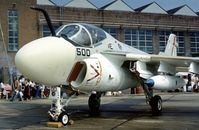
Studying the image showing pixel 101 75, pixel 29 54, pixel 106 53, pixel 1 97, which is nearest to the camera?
pixel 29 54

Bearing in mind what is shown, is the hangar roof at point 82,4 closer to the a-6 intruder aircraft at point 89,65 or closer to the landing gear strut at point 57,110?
the a-6 intruder aircraft at point 89,65

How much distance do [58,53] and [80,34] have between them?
1.64 metres

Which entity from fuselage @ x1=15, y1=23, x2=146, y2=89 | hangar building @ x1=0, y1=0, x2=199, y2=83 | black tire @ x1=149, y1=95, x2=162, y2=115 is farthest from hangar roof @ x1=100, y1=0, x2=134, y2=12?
fuselage @ x1=15, y1=23, x2=146, y2=89

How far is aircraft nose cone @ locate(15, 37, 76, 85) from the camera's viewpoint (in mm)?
10961

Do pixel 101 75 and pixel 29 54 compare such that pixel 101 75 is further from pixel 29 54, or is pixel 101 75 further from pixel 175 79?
pixel 175 79

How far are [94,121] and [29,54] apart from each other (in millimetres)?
3818

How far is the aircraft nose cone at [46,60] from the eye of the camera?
10961 millimetres

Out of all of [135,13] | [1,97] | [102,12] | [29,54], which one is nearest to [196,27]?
[135,13]

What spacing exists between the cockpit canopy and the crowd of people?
14068mm

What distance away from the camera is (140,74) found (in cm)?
1423

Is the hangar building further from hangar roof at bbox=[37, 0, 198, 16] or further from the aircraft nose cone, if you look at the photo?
the aircraft nose cone

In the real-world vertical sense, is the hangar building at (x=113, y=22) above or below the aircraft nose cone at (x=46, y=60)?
above

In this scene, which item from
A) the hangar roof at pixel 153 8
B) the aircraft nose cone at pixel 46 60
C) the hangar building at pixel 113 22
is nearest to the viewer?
the aircraft nose cone at pixel 46 60

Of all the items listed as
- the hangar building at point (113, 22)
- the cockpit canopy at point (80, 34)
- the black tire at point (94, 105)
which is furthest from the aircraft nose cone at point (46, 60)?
the hangar building at point (113, 22)
